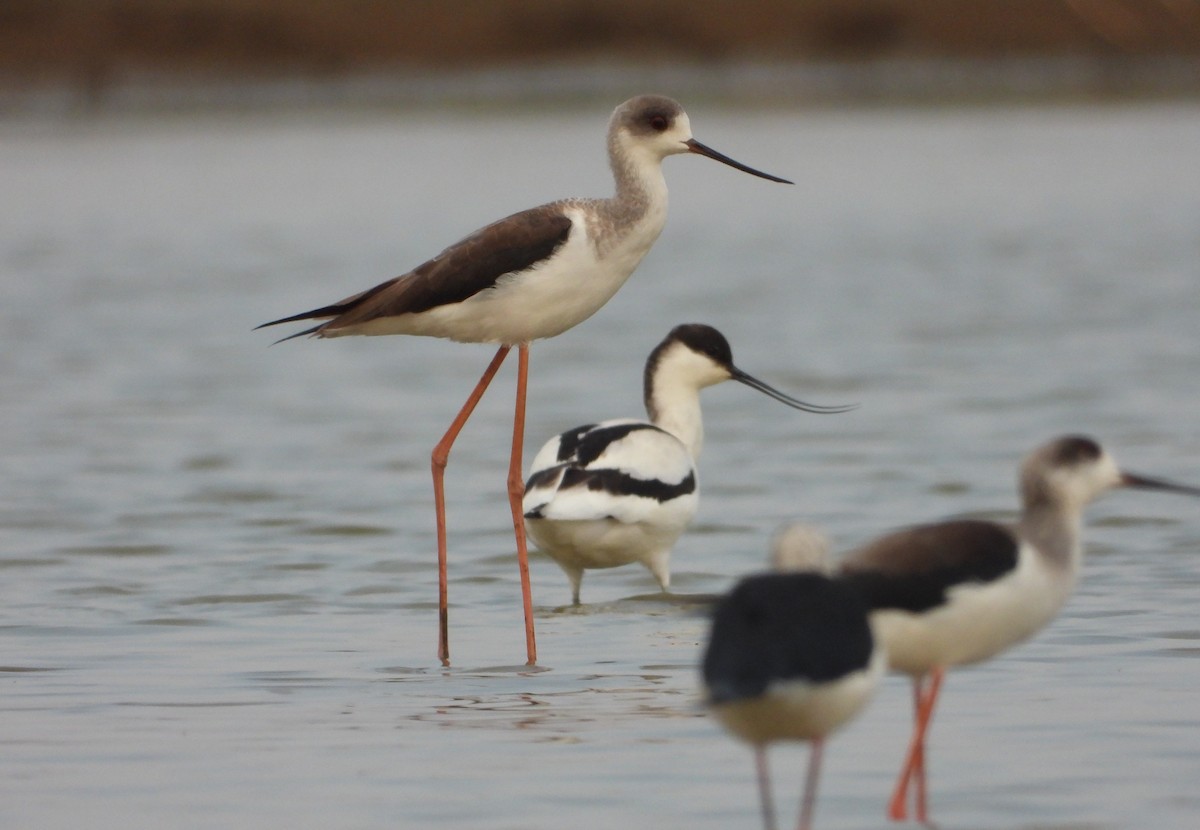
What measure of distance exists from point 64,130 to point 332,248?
24624mm

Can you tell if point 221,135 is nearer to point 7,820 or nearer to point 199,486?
point 199,486

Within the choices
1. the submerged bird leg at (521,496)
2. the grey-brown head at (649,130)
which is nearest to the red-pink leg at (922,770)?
the submerged bird leg at (521,496)

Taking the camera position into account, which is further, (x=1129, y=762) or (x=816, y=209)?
(x=816, y=209)

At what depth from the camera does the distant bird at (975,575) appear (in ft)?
16.0

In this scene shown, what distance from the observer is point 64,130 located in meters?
48.9

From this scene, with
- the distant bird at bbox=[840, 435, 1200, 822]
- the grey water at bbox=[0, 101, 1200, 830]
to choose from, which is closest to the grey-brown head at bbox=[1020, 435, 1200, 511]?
the distant bird at bbox=[840, 435, 1200, 822]

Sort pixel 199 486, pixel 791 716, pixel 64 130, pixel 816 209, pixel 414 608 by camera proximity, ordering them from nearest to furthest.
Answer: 1. pixel 791 716
2. pixel 414 608
3. pixel 199 486
4. pixel 816 209
5. pixel 64 130

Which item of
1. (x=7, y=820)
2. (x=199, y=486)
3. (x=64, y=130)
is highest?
(x=64, y=130)

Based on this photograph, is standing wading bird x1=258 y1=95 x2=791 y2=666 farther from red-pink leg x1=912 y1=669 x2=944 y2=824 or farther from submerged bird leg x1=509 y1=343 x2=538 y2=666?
red-pink leg x1=912 y1=669 x2=944 y2=824

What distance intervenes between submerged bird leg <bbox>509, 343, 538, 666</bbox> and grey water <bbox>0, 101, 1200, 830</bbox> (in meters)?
0.11

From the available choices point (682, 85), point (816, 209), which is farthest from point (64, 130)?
point (816, 209)

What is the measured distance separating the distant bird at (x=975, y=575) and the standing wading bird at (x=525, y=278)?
221 cm

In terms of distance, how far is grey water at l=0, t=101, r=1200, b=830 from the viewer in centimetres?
557

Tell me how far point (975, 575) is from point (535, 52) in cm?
5255
